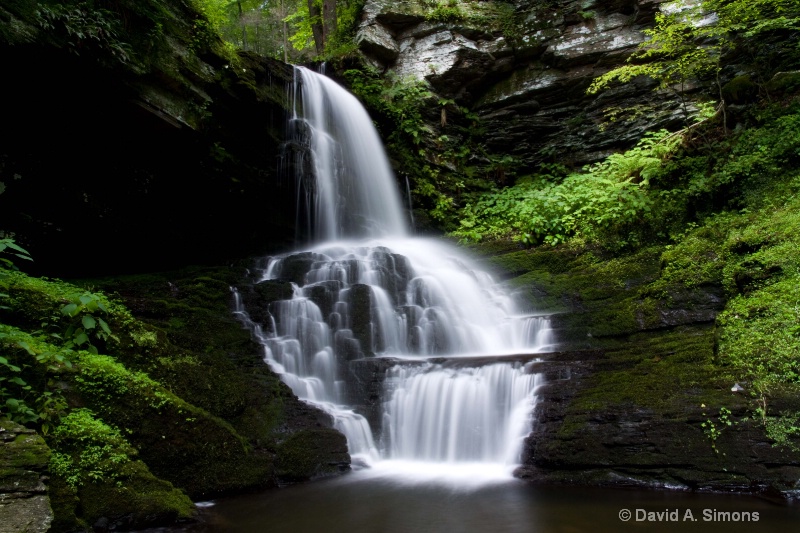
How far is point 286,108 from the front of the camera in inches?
471

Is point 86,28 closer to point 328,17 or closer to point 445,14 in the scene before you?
point 445,14

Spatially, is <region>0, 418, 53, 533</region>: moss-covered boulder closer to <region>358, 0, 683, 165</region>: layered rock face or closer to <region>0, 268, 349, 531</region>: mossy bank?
<region>0, 268, 349, 531</region>: mossy bank

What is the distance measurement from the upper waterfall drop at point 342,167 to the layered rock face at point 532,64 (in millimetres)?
3219

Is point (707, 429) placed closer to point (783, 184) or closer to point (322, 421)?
point (322, 421)

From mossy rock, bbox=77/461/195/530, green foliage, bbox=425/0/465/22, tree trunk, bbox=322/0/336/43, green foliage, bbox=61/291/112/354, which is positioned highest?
tree trunk, bbox=322/0/336/43

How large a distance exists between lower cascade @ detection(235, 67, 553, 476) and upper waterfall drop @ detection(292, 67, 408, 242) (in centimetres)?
3

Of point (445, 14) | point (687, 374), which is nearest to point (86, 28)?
point (687, 374)

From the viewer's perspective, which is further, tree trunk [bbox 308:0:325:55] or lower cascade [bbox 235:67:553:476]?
tree trunk [bbox 308:0:325:55]

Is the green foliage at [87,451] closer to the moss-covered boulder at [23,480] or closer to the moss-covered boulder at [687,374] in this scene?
the moss-covered boulder at [23,480]

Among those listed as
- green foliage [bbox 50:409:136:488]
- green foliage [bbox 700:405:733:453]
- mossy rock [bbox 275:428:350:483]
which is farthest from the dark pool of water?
green foliage [bbox 50:409:136:488]

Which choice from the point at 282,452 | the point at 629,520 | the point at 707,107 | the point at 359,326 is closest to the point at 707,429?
the point at 629,520

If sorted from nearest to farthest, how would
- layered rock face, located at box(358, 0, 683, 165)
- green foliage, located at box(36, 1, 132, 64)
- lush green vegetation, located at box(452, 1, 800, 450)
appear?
lush green vegetation, located at box(452, 1, 800, 450), green foliage, located at box(36, 1, 132, 64), layered rock face, located at box(358, 0, 683, 165)

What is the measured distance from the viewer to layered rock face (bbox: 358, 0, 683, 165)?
14664mm

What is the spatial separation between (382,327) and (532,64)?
1116 centimetres
